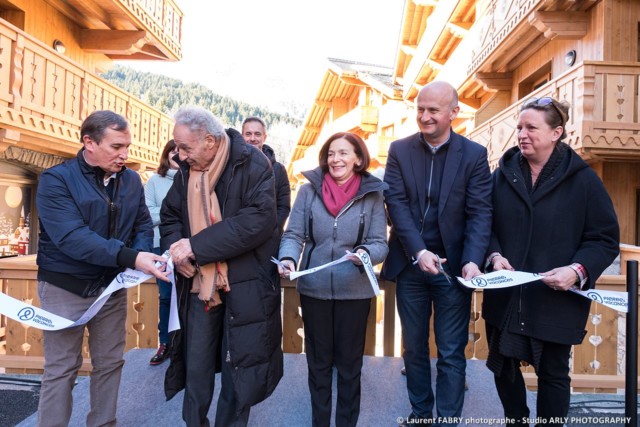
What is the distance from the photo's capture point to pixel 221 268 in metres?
2.74

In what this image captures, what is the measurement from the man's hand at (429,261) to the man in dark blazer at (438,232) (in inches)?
0.5

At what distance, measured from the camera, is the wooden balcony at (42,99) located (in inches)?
308

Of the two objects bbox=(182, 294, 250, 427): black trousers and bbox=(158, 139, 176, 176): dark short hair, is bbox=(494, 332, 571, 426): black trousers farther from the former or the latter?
bbox=(158, 139, 176, 176): dark short hair

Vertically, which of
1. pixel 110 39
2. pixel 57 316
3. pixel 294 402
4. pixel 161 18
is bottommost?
pixel 294 402

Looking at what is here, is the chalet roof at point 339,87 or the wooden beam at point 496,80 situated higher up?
the chalet roof at point 339,87

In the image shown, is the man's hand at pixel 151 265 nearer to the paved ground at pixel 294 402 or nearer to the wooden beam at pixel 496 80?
the paved ground at pixel 294 402

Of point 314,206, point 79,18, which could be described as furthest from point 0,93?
point 314,206

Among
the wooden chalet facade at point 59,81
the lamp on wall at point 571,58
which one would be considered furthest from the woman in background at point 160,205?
the lamp on wall at point 571,58

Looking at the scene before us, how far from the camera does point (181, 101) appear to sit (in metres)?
63.5

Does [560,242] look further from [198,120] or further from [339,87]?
[339,87]

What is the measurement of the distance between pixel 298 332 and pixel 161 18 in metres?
13.2

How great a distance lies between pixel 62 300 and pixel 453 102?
2710 millimetres

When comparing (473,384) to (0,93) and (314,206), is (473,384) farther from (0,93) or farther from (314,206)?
(0,93)

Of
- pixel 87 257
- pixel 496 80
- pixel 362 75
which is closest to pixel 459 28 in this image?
pixel 496 80
